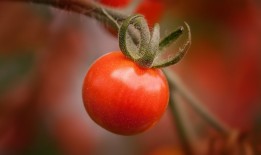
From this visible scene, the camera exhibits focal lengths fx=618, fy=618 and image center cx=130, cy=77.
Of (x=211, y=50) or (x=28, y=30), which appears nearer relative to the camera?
(x=28, y=30)

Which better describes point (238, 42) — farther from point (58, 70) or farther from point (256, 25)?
point (58, 70)

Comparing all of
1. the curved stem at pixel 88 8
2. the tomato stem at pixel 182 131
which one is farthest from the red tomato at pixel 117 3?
the tomato stem at pixel 182 131

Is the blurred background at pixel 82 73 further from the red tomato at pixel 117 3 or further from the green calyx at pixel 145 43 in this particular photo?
the green calyx at pixel 145 43

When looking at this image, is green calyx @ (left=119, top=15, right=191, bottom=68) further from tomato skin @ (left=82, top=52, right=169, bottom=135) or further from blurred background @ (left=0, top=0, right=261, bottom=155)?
blurred background @ (left=0, top=0, right=261, bottom=155)

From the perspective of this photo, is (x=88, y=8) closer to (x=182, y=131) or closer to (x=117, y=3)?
(x=117, y=3)

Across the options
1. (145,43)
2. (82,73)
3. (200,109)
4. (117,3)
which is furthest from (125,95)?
(82,73)

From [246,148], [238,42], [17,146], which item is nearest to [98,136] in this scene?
[17,146]
